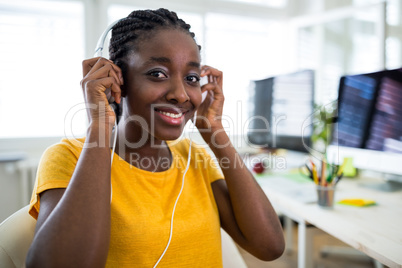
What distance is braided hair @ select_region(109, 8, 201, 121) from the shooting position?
77 centimetres

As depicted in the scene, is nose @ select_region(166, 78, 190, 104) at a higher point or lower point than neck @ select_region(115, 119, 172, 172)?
higher

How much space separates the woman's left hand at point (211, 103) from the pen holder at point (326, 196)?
46 centimetres

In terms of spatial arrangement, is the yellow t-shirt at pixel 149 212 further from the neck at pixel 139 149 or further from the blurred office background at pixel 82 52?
the blurred office background at pixel 82 52

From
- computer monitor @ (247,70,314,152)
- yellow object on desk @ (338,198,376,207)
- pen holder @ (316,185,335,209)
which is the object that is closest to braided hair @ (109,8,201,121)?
pen holder @ (316,185,335,209)

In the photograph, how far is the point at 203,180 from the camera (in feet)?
2.85

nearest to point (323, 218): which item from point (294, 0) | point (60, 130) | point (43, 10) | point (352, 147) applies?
point (352, 147)

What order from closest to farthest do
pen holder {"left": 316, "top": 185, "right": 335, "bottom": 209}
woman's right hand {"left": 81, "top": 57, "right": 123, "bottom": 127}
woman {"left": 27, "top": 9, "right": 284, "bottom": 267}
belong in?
1. woman {"left": 27, "top": 9, "right": 284, "bottom": 267}
2. woman's right hand {"left": 81, "top": 57, "right": 123, "bottom": 127}
3. pen holder {"left": 316, "top": 185, "right": 335, "bottom": 209}

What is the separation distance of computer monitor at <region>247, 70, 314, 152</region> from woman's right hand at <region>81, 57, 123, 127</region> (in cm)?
113

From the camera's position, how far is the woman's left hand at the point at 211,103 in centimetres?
96

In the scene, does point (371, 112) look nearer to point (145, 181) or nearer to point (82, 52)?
point (145, 181)

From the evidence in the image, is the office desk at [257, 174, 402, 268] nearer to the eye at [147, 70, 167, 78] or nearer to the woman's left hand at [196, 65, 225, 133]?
the woman's left hand at [196, 65, 225, 133]

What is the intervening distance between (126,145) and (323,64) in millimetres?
2291

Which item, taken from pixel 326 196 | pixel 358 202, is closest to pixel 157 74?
pixel 326 196

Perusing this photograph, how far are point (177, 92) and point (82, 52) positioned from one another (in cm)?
170
